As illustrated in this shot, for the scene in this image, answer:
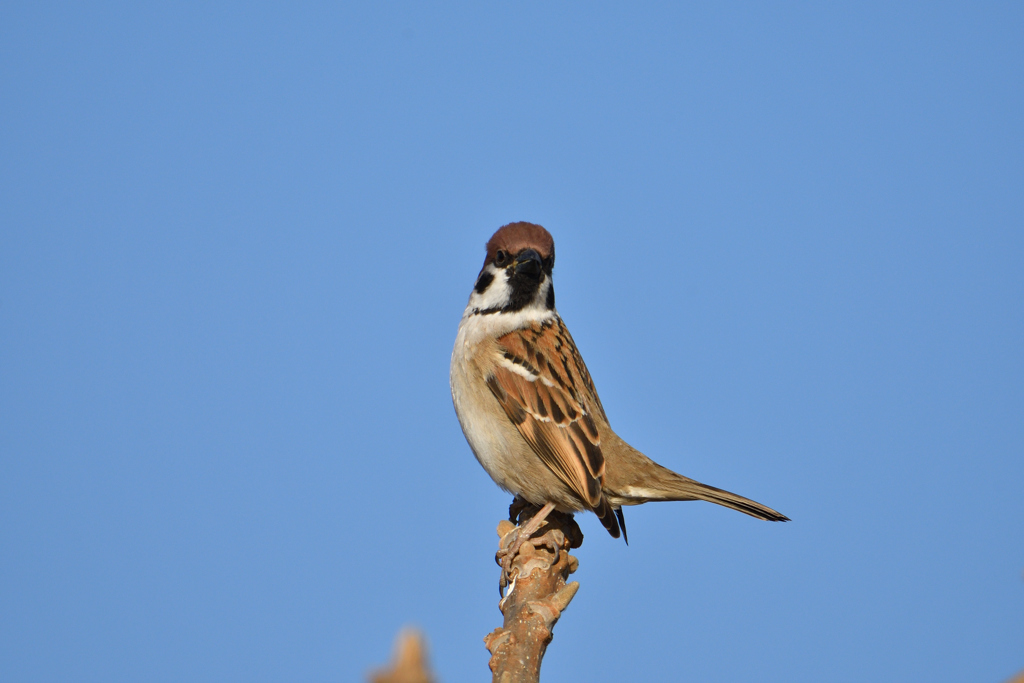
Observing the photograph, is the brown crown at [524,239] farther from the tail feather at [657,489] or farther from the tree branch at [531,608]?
the tree branch at [531,608]

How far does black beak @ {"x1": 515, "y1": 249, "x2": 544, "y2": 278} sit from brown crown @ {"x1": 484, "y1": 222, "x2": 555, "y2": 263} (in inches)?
1.2

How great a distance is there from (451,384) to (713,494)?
1820 mm

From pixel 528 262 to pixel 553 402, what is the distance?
94 cm

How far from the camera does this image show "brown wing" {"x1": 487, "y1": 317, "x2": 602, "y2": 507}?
17.0ft

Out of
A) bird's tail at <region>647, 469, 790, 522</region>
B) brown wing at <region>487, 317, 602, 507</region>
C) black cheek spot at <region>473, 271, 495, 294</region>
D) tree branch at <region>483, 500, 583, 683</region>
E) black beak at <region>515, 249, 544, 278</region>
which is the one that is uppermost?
black cheek spot at <region>473, 271, 495, 294</region>

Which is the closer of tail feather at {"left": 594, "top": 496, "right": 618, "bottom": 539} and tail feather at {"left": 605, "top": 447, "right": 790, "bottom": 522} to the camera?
tail feather at {"left": 594, "top": 496, "right": 618, "bottom": 539}

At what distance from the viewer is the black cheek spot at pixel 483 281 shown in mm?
6164

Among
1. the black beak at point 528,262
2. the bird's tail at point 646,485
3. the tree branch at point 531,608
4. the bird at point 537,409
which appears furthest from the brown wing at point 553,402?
the tree branch at point 531,608

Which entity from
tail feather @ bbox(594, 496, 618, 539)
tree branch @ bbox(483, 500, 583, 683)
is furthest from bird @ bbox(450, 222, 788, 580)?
tree branch @ bbox(483, 500, 583, 683)

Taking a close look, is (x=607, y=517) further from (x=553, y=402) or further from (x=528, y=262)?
(x=528, y=262)

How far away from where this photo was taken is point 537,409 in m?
5.46

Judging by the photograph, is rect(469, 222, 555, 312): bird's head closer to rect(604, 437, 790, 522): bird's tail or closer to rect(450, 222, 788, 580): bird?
rect(450, 222, 788, 580): bird

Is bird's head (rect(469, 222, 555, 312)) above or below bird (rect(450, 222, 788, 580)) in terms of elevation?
above

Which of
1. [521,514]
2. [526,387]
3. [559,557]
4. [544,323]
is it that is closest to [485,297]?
[544,323]
